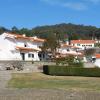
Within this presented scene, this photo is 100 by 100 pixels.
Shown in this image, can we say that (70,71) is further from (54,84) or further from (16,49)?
(16,49)

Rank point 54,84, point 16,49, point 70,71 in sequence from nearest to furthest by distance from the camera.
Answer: point 54,84 → point 70,71 → point 16,49

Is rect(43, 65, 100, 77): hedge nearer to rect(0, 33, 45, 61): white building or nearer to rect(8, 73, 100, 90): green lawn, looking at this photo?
rect(8, 73, 100, 90): green lawn

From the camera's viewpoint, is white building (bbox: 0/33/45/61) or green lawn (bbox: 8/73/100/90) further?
white building (bbox: 0/33/45/61)

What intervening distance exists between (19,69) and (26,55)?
89.5 feet

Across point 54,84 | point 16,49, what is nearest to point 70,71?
point 54,84

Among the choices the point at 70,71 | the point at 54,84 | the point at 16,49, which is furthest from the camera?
the point at 16,49

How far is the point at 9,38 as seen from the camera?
287 ft

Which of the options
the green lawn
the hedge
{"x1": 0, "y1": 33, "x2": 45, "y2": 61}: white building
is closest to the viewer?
the green lawn

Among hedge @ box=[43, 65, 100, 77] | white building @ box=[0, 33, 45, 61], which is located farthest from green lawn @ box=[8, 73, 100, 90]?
white building @ box=[0, 33, 45, 61]

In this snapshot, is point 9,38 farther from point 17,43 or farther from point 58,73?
point 58,73

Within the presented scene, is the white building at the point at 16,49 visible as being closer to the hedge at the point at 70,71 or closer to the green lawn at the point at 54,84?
the hedge at the point at 70,71

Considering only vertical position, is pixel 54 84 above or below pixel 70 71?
below

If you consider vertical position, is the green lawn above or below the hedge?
below

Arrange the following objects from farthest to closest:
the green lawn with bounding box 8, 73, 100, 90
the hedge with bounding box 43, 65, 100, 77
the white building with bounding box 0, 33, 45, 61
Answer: the white building with bounding box 0, 33, 45, 61, the hedge with bounding box 43, 65, 100, 77, the green lawn with bounding box 8, 73, 100, 90
